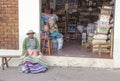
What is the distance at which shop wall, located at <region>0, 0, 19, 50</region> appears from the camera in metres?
10.3

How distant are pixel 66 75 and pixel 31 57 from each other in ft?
3.35

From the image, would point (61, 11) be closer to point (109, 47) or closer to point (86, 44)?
point (86, 44)

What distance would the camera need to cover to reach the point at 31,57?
32.2 feet

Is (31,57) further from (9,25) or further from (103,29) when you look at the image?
(103,29)

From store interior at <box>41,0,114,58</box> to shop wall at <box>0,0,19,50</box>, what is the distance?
0.79 meters

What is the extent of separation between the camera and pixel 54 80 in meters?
9.25

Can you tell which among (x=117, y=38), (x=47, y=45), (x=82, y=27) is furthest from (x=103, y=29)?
(x=82, y=27)

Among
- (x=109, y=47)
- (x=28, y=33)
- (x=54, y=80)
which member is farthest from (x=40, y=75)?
(x=109, y=47)

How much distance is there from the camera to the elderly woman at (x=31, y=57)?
32.1 feet

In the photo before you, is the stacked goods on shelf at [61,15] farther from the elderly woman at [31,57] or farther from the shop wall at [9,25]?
the elderly woman at [31,57]

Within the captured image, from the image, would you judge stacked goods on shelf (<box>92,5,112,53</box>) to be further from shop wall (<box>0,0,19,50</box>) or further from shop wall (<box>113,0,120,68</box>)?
shop wall (<box>0,0,19,50</box>)

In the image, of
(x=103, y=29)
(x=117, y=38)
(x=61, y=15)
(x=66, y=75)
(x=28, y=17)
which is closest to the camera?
(x=66, y=75)

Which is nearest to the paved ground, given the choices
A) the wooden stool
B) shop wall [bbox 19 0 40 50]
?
the wooden stool

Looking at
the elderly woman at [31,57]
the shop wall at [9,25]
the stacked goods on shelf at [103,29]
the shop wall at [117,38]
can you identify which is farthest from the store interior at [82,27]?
the shop wall at [9,25]
